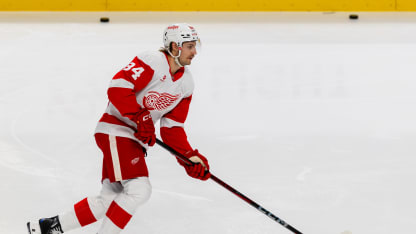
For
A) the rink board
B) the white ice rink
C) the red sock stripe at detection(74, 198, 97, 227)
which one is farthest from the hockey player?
the rink board

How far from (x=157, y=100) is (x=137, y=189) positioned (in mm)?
399

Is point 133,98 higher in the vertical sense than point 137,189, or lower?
higher

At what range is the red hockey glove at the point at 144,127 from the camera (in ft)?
9.45

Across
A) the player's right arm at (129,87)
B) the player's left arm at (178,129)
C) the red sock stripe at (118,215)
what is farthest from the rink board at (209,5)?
the red sock stripe at (118,215)

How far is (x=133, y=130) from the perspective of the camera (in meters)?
3.00

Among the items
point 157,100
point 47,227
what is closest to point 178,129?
point 157,100

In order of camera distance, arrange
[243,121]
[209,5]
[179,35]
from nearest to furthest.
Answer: [179,35] < [243,121] < [209,5]

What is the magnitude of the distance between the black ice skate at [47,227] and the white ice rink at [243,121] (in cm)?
20

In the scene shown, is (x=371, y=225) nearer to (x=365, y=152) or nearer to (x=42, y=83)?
(x=365, y=152)

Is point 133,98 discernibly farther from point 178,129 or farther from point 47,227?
point 47,227

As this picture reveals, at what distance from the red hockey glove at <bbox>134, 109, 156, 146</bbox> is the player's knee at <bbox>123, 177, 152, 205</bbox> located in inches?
6.5

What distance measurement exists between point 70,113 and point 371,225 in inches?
96.9

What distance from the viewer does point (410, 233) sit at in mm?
3258

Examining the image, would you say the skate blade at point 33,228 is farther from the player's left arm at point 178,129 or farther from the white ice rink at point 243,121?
the player's left arm at point 178,129
